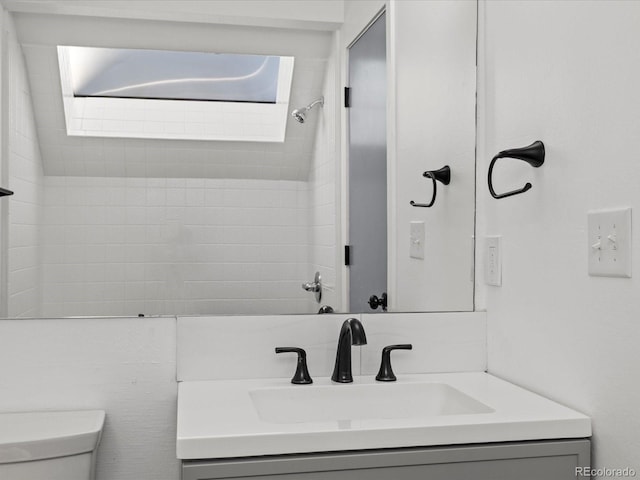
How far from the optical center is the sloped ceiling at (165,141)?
1466 millimetres

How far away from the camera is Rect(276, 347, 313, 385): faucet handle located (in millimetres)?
1517

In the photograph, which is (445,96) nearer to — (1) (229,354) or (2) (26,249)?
(1) (229,354)

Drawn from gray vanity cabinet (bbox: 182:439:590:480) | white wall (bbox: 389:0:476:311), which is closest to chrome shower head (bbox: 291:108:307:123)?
white wall (bbox: 389:0:476:311)

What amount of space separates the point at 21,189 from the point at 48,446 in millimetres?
570

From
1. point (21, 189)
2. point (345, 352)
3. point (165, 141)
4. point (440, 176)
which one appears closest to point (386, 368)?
point (345, 352)

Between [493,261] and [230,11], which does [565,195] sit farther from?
[230,11]

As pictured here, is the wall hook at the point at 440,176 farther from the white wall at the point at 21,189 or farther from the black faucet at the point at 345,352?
the white wall at the point at 21,189

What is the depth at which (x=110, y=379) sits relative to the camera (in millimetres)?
1504

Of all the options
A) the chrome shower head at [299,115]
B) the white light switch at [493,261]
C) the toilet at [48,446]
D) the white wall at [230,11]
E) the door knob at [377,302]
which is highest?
the white wall at [230,11]

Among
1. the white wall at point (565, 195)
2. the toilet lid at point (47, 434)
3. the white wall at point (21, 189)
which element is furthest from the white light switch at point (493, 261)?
the white wall at point (21, 189)

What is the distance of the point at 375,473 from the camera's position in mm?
1166

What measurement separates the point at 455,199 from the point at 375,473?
A: 32.8 inches

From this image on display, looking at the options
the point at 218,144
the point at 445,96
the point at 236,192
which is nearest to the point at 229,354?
the point at 236,192

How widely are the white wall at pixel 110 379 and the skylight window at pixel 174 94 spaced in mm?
457
